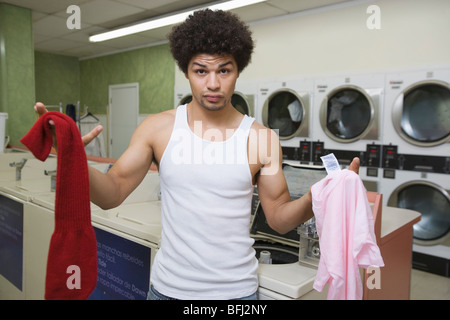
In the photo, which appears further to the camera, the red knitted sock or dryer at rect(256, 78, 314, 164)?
dryer at rect(256, 78, 314, 164)

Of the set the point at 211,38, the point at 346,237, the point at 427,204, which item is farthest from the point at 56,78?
the point at 346,237

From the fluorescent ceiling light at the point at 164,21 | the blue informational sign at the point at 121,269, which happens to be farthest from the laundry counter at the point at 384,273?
the fluorescent ceiling light at the point at 164,21

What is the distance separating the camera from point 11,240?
2.92 metres

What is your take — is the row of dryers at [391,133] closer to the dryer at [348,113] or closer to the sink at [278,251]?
the dryer at [348,113]

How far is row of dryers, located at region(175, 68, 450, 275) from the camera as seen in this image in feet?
12.0

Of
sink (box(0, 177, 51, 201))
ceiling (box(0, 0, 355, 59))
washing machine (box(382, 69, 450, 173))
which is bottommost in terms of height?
sink (box(0, 177, 51, 201))

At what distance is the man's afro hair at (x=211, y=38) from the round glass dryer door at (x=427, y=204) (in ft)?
10.5

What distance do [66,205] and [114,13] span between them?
4.82 meters

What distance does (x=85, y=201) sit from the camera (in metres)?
0.96

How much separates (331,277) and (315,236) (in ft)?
1.71

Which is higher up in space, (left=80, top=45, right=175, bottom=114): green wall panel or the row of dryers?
(left=80, top=45, right=175, bottom=114): green wall panel

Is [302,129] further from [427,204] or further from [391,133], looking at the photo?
[427,204]

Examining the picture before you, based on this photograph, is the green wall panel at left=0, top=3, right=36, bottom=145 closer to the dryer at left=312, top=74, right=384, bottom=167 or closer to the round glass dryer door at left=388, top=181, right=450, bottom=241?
the dryer at left=312, top=74, right=384, bottom=167

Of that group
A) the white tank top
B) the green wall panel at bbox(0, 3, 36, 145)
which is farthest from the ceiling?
the white tank top
